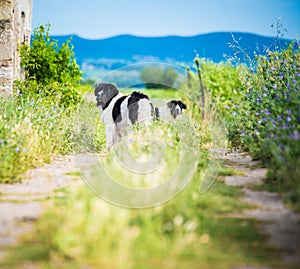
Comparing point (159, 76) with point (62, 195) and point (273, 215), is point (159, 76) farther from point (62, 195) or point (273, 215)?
point (273, 215)

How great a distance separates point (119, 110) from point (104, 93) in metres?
0.34

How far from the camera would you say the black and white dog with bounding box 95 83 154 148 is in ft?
23.0

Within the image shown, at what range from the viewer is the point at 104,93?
7043 millimetres

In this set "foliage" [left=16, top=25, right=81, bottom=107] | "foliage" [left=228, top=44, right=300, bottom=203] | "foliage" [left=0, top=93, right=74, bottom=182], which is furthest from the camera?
"foliage" [left=16, top=25, right=81, bottom=107]

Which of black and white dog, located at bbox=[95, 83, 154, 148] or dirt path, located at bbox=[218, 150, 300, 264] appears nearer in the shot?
dirt path, located at bbox=[218, 150, 300, 264]

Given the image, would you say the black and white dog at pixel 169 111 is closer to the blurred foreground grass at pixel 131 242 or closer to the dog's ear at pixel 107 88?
the dog's ear at pixel 107 88

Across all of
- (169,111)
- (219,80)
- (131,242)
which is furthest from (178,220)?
(219,80)

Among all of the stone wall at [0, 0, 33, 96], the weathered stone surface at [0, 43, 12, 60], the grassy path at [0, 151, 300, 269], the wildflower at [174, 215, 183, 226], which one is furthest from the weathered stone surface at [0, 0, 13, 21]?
the wildflower at [174, 215, 183, 226]

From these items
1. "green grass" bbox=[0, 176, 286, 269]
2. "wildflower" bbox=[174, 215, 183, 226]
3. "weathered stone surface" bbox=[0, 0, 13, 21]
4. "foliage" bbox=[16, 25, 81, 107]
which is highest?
"weathered stone surface" bbox=[0, 0, 13, 21]

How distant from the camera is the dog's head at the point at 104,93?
6.92 metres

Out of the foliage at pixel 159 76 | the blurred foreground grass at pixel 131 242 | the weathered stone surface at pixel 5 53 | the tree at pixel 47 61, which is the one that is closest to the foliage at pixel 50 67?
the tree at pixel 47 61

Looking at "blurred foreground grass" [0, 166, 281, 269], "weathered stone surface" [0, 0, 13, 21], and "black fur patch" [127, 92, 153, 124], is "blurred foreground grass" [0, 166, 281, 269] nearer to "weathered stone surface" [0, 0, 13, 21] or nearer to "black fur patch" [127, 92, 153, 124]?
"black fur patch" [127, 92, 153, 124]

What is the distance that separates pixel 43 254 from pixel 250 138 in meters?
3.50

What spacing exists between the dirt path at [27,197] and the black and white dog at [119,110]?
1.26 m
